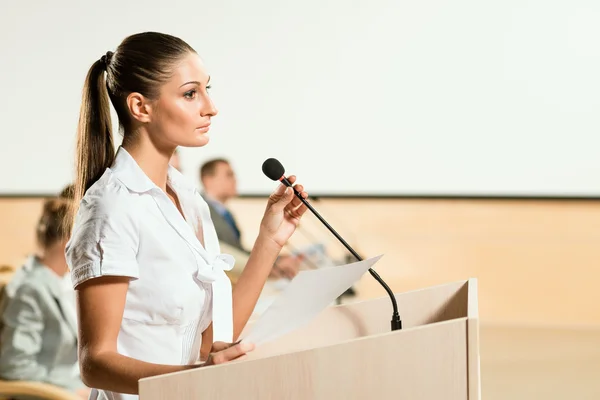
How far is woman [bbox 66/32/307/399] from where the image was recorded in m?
1.18

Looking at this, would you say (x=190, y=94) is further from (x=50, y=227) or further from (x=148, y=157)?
(x=50, y=227)

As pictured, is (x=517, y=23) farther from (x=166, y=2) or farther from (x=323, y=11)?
(x=166, y=2)

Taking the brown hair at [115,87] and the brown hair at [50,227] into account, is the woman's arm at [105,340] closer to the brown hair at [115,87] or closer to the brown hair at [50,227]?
the brown hair at [115,87]

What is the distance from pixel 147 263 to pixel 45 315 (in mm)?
1711

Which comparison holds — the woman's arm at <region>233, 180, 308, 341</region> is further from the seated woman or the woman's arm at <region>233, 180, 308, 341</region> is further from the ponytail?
the seated woman

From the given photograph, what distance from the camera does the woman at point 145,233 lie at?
3.88 feet

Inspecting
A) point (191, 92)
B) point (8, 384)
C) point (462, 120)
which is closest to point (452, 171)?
point (462, 120)

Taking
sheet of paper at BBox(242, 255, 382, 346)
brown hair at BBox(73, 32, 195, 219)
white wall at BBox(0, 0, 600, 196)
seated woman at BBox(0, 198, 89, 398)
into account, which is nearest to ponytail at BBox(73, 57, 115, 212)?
brown hair at BBox(73, 32, 195, 219)

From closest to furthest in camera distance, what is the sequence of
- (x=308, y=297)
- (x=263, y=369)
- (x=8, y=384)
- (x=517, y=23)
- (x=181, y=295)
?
(x=263, y=369) < (x=308, y=297) < (x=181, y=295) < (x=8, y=384) < (x=517, y=23)

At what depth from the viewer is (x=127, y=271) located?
1197 mm

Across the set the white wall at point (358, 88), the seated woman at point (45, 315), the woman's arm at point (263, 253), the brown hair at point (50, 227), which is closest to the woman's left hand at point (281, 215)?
the woman's arm at point (263, 253)

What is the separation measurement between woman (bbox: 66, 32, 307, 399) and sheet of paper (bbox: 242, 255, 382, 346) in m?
0.06

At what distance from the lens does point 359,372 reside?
41.8 inches

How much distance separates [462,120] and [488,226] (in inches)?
29.8
